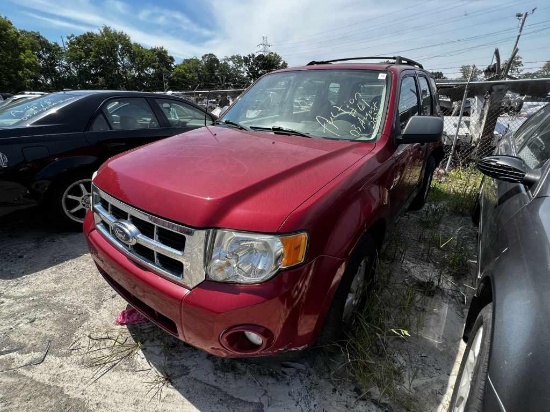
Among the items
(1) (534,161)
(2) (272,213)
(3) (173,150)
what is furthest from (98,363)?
(1) (534,161)

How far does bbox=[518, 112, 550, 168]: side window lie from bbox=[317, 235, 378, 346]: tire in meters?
1.13

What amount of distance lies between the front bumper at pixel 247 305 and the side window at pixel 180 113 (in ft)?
10.5

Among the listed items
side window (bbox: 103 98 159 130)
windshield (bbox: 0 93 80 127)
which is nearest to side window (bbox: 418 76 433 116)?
side window (bbox: 103 98 159 130)

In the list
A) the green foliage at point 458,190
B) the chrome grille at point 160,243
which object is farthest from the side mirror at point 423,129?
the green foliage at point 458,190

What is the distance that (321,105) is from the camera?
8.32 feet

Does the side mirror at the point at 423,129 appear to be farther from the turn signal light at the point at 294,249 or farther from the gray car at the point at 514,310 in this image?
the turn signal light at the point at 294,249

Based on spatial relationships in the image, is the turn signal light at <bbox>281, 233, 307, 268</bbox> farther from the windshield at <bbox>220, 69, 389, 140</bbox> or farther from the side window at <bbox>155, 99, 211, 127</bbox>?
the side window at <bbox>155, 99, 211, 127</bbox>

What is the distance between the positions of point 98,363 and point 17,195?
2.00m

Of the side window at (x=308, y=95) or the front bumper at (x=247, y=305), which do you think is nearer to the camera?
the front bumper at (x=247, y=305)

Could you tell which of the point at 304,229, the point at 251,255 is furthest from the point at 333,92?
the point at 251,255

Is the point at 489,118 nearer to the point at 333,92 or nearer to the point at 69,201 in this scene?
the point at 333,92

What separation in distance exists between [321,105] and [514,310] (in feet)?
6.16

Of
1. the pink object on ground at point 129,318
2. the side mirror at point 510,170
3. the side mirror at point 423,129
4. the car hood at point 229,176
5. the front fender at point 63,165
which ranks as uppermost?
the side mirror at point 423,129

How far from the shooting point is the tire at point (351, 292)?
1755 millimetres
